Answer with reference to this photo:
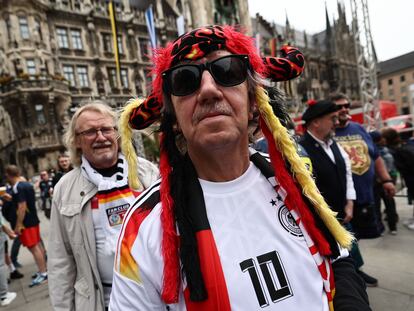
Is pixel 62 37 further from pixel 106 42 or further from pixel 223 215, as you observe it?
pixel 223 215

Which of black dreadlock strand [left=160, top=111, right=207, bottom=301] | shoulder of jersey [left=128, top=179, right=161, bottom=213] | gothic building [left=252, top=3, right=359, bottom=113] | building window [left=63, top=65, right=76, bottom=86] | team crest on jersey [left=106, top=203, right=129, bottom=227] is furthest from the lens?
gothic building [left=252, top=3, right=359, bottom=113]

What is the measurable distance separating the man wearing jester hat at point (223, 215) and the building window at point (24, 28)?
86.0ft

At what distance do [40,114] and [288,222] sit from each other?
25.2m

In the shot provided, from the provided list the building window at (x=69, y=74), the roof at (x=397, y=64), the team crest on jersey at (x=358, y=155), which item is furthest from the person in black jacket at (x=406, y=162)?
the roof at (x=397, y=64)

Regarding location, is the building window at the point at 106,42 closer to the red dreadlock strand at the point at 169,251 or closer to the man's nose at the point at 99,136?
the man's nose at the point at 99,136

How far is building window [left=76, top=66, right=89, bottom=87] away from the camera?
24109 millimetres

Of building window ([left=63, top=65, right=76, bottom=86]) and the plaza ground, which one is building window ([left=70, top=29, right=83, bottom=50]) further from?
the plaza ground

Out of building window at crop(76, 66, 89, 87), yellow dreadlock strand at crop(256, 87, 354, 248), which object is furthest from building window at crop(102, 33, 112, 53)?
yellow dreadlock strand at crop(256, 87, 354, 248)

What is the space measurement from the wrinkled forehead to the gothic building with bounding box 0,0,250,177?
64.0 ft

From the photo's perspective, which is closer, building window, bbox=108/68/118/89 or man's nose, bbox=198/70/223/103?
man's nose, bbox=198/70/223/103

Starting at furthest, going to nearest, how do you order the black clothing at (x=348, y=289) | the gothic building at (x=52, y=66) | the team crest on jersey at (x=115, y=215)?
1. the gothic building at (x=52, y=66)
2. the team crest on jersey at (x=115, y=215)
3. the black clothing at (x=348, y=289)

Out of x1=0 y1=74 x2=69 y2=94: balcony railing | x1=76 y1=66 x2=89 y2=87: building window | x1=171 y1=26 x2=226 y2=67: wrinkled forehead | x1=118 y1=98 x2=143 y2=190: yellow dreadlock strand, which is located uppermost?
x1=76 y1=66 x2=89 y2=87: building window

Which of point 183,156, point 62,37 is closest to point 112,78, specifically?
point 62,37

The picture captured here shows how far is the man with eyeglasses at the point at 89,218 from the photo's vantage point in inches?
67.5
